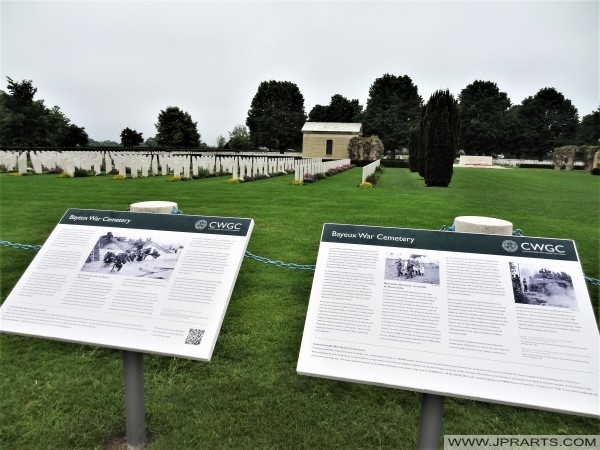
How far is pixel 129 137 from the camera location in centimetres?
5478

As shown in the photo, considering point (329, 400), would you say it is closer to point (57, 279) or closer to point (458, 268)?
point (458, 268)

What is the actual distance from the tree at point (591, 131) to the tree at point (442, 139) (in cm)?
5631

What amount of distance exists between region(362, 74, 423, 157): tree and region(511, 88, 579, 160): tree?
53.3 feet

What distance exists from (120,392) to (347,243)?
2.28 metres

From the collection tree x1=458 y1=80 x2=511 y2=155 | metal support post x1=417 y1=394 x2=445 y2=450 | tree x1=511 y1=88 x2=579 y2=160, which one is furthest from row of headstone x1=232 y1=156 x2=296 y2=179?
tree x1=511 y1=88 x2=579 y2=160

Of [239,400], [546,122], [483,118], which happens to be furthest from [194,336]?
[546,122]

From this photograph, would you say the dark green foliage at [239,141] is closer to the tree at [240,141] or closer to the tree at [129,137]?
the tree at [240,141]

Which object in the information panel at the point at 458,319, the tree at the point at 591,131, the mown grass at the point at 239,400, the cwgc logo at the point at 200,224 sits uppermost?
the tree at the point at 591,131

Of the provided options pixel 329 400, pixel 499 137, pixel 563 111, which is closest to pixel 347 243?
pixel 329 400

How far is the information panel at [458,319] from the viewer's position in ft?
6.32

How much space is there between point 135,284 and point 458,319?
1.91 metres

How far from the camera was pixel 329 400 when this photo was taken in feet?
10.5

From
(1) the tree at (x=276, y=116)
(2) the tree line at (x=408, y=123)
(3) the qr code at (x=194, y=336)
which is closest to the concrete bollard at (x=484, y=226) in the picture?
(3) the qr code at (x=194, y=336)

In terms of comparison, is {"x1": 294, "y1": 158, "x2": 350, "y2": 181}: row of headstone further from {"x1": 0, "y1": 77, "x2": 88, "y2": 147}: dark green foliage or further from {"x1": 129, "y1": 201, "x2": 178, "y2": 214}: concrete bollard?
{"x1": 0, "y1": 77, "x2": 88, "y2": 147}: dark green foliage
